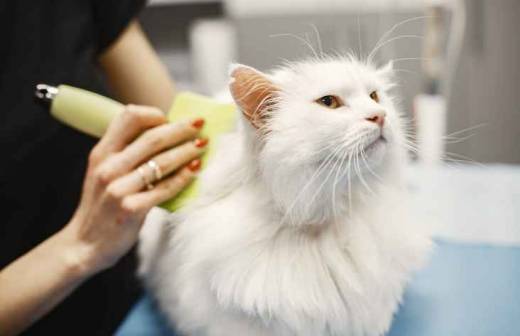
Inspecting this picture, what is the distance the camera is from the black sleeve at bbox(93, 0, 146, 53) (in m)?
0.67

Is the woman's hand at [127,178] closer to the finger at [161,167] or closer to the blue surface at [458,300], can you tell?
the finger at [161,167]

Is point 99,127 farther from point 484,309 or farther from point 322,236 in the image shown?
point 484,309

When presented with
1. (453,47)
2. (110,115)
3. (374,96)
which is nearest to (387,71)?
(374,96)

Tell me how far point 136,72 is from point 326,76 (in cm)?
42

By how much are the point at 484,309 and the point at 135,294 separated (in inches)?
16.4

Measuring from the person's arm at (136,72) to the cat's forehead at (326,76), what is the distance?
1.15 ft

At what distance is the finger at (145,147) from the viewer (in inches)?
17.6

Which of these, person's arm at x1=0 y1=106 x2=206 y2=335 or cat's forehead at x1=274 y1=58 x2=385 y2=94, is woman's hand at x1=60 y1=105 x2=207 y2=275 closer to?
person's arm at x1=0 y1=106 x2=206 y2=335

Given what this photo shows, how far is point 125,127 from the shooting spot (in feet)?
1.51

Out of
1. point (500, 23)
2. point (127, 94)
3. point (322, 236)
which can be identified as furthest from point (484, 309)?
point (500, 23)

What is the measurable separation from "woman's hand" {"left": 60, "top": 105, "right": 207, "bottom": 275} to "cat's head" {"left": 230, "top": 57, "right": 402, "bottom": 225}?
0.09 metres

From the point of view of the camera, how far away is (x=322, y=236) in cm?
43

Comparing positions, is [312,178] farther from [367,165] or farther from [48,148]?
[48,148]

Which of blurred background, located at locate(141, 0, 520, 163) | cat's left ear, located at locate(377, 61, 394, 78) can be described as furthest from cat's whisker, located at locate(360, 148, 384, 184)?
blurred background, located at locate(141, 0, 520, 163)
